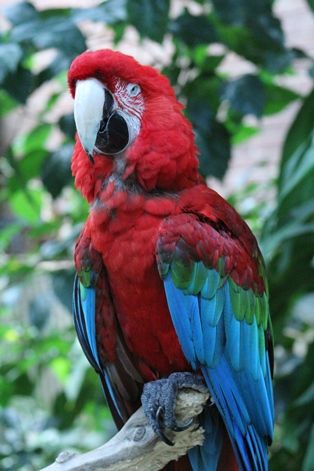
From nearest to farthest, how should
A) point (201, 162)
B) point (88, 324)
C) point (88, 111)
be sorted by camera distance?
point (88, 111)
point (88, 324)
point (201, 162)

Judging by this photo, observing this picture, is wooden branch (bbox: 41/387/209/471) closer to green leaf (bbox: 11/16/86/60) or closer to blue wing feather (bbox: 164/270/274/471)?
blue wing feather (bbox: 164/270/274/471)

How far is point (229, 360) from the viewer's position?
0.84 m

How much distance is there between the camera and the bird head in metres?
0.81

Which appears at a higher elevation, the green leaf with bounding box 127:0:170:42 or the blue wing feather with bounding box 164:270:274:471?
the green leaf with bounding box 127:0:170:42

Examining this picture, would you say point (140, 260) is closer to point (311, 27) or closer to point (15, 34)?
point (15, 34)

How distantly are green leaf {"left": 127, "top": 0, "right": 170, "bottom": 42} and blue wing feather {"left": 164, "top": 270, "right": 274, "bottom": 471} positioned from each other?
48 cm

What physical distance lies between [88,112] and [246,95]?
1.76ft

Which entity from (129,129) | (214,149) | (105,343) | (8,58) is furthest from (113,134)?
(214,149)

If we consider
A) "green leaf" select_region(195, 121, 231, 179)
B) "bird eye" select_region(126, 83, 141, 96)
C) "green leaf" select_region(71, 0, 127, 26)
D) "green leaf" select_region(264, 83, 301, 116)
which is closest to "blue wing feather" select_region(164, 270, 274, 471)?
"bird eye" select_region(126, 83, 141, 96)

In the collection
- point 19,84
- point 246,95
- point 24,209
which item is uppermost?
point 19,84

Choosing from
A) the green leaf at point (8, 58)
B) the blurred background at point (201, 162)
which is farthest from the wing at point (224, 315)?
the green leaf at point (8, 58)

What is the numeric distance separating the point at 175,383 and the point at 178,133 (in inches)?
11.4

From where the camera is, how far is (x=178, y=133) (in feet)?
2.74

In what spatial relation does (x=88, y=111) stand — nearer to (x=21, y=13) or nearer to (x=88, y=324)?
(x=88, y=324)
